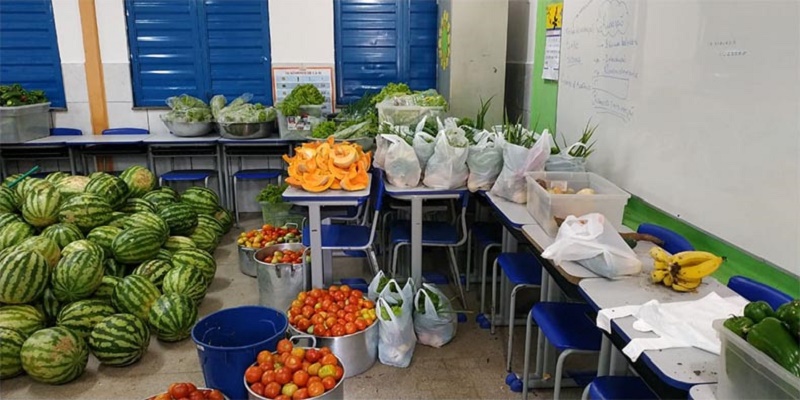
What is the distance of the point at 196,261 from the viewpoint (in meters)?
3.78

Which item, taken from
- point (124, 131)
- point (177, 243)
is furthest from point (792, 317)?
point (124, 131)

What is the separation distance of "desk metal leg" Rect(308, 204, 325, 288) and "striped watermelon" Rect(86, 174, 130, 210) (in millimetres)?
1814

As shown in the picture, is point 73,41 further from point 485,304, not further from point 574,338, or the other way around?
point 574,338

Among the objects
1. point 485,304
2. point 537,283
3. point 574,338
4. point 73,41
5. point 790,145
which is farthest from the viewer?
point 73,41

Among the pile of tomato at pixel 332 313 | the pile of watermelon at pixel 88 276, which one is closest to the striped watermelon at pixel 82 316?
the pile of watermelon at pixel 88 276

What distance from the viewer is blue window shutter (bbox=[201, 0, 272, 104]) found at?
5.45 meters

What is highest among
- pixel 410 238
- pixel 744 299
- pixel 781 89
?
pixel 781 89

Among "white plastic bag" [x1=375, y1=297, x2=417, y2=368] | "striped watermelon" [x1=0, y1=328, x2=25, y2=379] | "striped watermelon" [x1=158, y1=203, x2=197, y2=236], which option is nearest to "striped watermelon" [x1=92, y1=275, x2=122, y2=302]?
"striped watermelon" [x1=0, y1=328, x2=25, y2=379]

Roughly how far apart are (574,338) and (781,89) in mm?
1125

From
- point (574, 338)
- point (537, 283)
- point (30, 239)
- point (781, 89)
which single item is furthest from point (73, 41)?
point (781, 89)

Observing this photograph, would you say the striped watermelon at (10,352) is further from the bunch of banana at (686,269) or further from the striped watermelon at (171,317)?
the bunch of banana at (686,269)

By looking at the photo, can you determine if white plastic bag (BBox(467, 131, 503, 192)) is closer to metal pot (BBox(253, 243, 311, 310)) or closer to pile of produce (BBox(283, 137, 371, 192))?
pile of produce (BBox(283, 137, 371, 192))

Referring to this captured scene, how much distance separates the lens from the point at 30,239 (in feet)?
10.8

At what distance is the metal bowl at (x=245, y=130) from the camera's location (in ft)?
17.0
